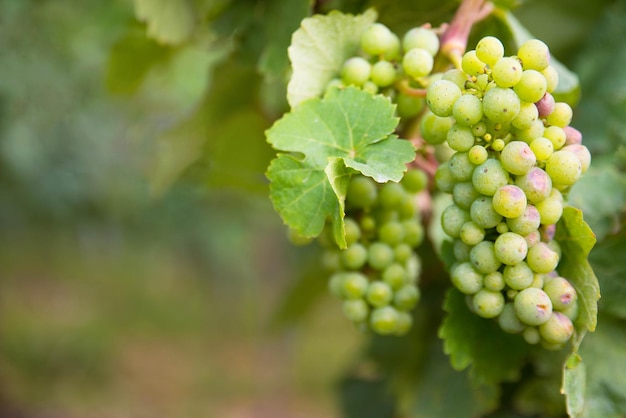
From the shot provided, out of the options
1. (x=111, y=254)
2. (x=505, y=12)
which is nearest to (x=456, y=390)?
(x=505, y=12)

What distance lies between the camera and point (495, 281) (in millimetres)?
560

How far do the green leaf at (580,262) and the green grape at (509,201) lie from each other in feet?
0.25

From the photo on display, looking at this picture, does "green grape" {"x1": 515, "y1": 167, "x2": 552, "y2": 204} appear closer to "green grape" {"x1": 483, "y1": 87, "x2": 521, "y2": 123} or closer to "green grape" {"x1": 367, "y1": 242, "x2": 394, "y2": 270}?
"green grape" {"x1": 483, "y1": 87, "x2": 521, "y2": 123}

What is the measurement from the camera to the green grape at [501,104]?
0.51m

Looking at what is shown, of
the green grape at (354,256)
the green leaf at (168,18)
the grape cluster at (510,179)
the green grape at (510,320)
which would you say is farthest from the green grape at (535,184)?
the green leaf at (168,18)

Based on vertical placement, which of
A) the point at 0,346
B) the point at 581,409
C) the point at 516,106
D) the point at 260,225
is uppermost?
the point at 260,225

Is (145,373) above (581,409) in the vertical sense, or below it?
above

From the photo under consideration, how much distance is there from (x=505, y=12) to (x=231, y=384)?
136 inches

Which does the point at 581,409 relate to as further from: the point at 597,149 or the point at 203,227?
the point at 203,227

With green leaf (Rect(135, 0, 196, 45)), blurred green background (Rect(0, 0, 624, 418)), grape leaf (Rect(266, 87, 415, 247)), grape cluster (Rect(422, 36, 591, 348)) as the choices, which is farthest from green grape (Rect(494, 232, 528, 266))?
blurred green background (Rect(0, 0, 624, 418))

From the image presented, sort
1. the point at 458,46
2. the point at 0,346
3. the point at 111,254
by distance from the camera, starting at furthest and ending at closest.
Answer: the point at 111,254, the point at 0,346, the point at 458,46

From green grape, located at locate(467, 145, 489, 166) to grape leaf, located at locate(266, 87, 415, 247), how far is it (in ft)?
0.16

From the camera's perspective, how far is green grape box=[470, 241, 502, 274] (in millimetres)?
553

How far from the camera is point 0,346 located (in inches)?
143
